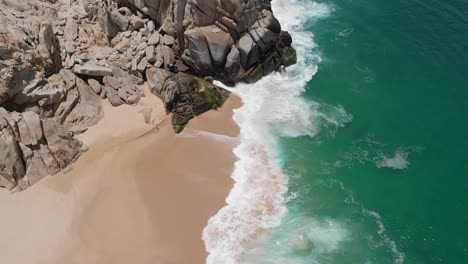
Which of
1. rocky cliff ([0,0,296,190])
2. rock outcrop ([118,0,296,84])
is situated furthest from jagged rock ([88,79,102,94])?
rock outcrop ([118,0,296,84])

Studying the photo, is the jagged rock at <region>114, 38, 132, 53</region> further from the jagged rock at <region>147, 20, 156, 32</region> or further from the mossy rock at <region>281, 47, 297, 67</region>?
the mossy rock at <region>281, 47, 297, 67</region>

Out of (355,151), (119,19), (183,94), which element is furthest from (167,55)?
(355,151)

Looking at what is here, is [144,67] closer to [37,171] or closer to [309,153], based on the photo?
[37,171]

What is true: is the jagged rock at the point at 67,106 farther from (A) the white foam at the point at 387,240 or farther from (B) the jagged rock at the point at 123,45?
(A) the white foam at the point at 387,240

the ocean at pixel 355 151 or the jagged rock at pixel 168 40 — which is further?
the jagged rock at pixel 168 40

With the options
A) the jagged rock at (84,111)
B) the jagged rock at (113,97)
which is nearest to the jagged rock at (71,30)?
the jagged rock at (84,111)

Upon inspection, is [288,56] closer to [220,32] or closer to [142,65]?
[220,32]
